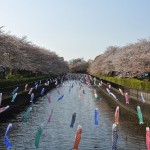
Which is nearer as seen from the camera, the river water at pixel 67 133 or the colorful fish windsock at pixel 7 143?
the colorful fish windsock at pixel 7 143

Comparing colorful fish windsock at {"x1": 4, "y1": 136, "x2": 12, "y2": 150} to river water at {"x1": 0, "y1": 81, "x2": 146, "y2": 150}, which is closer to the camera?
colorful fish windsock at {"x1": 4, "y1": 136, "x2": 12, "y2": 150}

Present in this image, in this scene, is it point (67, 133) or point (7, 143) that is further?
point (67, 133)

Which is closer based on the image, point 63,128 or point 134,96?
point 63,128

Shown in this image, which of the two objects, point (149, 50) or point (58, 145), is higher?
point (149, 50)

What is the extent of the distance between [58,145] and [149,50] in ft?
141

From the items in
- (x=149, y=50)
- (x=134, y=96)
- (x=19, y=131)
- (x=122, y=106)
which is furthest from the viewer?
(x=149, y=50)


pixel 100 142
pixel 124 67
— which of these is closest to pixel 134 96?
pixel 124 67

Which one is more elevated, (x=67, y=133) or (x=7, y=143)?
(x=7, y=143)

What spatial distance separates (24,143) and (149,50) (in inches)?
1693

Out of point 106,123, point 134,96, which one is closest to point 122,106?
point 134,96

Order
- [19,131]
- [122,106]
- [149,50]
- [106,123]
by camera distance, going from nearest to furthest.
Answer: [19,131]
[106,123]
[122,106]
[149,50]

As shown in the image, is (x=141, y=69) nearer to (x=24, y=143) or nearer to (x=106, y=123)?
(x=106, y=123)

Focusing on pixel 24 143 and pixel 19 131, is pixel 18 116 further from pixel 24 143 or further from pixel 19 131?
pixel 24 143

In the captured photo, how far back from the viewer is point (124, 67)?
6894cm
